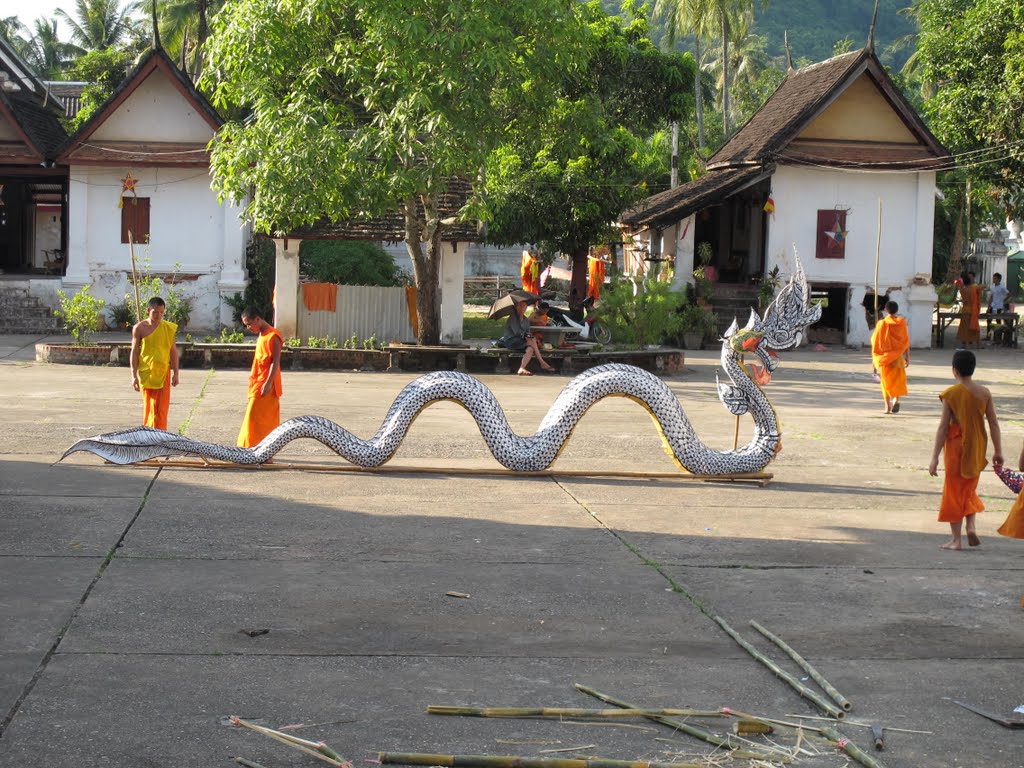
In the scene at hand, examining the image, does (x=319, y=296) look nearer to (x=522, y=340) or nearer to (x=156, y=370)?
(x=522, y=340)

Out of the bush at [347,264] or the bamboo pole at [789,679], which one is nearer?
the bamboo pole at [789,679]

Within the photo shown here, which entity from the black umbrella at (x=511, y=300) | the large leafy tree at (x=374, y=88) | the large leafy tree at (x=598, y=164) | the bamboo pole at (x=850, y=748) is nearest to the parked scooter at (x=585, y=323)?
the large leafy tree at (x=598, y=164)

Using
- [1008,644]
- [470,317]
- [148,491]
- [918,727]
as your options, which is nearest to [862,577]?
[1008,644]

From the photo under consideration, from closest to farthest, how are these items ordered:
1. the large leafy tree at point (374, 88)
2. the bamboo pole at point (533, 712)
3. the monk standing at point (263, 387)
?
the bamboo pole at point (533, 712)
the monk standing at point (263, 387)
the large leafy tree at point (374, 88)

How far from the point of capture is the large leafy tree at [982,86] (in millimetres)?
27219

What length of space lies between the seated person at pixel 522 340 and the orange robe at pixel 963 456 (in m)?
12.4

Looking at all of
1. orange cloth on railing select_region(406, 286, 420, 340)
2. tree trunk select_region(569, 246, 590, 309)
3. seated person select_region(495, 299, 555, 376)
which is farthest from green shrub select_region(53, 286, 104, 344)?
tree trunk select_region(569, 246, 590, 309)

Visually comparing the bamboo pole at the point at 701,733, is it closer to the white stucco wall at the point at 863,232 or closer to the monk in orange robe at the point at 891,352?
the monk in orange robe at the point at 891,352

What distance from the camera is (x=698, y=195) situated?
2869 centimetres

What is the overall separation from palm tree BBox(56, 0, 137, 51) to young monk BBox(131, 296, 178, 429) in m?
38.9

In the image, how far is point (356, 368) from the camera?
21.6 meters

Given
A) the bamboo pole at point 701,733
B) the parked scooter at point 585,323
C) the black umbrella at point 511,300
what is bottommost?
the bamboo pole at point 701,733

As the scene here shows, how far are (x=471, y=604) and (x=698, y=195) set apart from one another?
22908 millimetres

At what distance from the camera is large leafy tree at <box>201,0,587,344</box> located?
18922 mm
